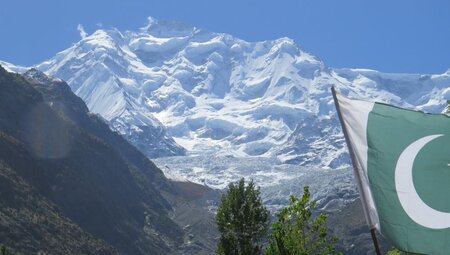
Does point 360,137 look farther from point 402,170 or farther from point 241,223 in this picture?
point 241,223

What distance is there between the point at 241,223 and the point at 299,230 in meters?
15.6

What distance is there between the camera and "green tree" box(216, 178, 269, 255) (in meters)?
42.1

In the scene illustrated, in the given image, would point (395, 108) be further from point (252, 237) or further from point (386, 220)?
point (252, 237)

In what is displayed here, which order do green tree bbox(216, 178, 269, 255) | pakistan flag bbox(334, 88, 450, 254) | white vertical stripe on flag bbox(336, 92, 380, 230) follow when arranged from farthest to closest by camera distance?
green tree bbox(216, 178, 269, 255), white vertical stripe on flag bbox(336, 92, 380, 230), pakistan flag bbox(334, 88, 450, 254)

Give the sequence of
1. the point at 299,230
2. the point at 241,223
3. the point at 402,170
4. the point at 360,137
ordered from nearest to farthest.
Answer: the point at 402,170, the point at 360,137, the point at 299,230, the point at 241,223

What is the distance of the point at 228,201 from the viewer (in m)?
43.1

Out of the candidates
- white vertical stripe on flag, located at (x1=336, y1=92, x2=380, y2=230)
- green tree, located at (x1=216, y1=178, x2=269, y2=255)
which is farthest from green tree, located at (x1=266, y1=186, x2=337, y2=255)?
white vertical stripe on flag, located at (x1=336, y1=92, x2=380, y2=230)

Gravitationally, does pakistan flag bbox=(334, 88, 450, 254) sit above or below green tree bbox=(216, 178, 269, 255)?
below

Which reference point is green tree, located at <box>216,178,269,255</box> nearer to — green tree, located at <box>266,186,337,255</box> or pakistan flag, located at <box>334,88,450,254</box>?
green tree, located at <box>266,186,337,255</box>

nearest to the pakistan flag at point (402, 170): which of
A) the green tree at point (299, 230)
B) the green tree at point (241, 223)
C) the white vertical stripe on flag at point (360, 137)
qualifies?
the white vertical stripe on flag at point (360, 137)

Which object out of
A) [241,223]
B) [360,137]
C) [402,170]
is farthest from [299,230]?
[241,223]

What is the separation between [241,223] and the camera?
42.9m

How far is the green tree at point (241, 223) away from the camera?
42094 millimetres

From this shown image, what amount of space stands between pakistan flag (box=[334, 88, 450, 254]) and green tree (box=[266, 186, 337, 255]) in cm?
1299
